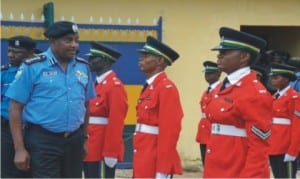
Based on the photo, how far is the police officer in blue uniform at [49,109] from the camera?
5234mm

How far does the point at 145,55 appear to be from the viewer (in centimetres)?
625

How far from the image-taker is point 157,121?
5.97 m

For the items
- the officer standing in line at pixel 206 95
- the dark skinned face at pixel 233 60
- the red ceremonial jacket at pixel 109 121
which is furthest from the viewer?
the officer standing in line at pixel 206 95

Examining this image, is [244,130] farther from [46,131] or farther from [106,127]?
[106,127]

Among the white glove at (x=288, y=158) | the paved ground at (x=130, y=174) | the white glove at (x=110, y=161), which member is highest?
the white glove at (x=110, y=161)

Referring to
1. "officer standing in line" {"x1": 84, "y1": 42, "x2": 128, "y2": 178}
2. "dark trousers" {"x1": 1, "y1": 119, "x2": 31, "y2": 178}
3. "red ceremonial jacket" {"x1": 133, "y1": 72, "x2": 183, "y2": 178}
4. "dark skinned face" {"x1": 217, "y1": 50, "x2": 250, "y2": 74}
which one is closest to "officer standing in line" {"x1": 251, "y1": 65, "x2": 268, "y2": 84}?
"officer standing in line" {"x1": 84, "y1": 42, "x2": 128, "y2": 178}

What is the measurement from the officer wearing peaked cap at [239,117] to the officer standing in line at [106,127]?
2.04 m

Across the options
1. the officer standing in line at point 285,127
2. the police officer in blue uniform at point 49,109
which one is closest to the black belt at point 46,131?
the police officer in blue uniform at point 49,109

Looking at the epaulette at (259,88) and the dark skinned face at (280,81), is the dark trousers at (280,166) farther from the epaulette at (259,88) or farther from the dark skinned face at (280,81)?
the epaulette at (259,88)

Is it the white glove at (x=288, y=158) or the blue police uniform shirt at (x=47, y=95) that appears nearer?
the blue police uniform shirt at (x=47, y=95)

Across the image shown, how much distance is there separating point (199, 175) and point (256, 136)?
239 inches

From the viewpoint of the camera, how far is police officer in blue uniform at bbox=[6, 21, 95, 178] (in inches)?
206

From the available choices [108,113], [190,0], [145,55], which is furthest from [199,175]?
[145,55]

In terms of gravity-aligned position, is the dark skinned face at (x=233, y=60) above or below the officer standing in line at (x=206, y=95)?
above
